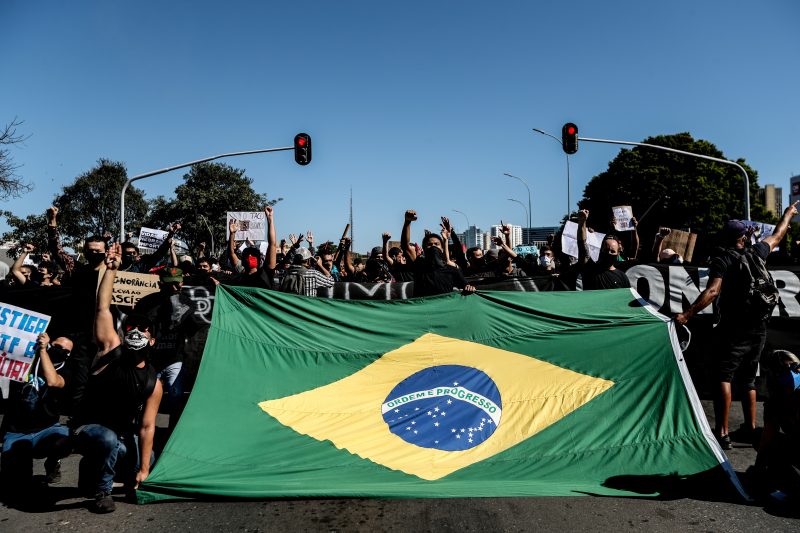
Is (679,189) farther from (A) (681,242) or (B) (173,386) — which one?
(B) (173,386)

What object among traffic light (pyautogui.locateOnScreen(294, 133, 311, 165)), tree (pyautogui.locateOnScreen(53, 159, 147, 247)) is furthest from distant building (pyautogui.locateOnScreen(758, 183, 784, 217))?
traffic light (pyautogui.locateOnScreen(294, 133, 311, 165))

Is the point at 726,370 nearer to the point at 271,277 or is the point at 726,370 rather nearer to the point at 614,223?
the point at 271,277

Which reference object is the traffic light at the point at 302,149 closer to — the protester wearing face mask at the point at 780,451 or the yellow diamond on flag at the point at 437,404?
the yellow diamond on flag at the point at 437,404

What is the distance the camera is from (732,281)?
5.37m

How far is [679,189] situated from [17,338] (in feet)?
142

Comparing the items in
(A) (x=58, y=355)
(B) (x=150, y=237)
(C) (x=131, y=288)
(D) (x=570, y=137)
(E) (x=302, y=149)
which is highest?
(D) (x=570, y=137)

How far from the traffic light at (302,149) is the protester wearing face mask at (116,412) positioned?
12748mm

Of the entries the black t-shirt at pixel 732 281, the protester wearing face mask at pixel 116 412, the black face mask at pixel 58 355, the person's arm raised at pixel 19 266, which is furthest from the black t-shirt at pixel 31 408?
the black t-shirt at pixel 732 281

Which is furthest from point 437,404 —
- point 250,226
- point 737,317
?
point 250,226

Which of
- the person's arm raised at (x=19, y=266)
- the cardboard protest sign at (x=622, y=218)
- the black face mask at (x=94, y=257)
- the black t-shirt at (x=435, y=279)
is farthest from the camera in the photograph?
the cardboard protest sign at (x=622, y=218)

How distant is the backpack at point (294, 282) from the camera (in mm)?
7688

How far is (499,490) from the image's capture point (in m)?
3.82

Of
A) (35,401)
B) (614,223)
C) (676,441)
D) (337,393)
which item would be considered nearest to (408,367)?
(337,393)

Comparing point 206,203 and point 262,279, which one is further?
point 206,203
